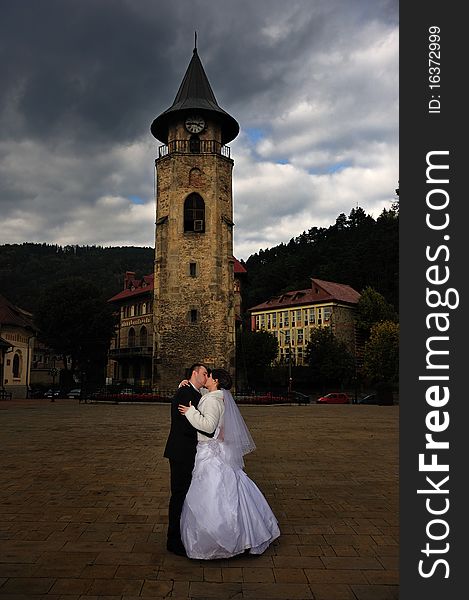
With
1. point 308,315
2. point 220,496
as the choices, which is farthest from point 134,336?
point 220,496

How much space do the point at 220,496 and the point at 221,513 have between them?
15cm

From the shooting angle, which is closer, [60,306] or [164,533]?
[164,533]

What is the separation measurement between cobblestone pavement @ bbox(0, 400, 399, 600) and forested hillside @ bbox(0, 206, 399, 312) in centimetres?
6250

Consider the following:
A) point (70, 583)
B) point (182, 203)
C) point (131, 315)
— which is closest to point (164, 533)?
point (70, 583)

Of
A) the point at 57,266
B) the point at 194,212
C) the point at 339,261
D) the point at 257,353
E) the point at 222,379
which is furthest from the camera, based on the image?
the point at 57,266

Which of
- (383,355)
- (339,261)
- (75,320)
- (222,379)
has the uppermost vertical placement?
(339,261)

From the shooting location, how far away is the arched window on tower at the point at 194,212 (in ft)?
139

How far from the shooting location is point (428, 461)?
3422 mm

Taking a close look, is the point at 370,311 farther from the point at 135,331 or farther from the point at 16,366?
the point at 16,366

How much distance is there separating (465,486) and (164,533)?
394 centimetres

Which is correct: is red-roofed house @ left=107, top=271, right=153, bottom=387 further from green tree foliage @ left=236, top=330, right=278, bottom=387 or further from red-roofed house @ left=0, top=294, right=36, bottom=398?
red-roofed house @ left=0, top=294, right=36, bottom=398

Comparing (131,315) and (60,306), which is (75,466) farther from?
(131,315)

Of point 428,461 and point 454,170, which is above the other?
point 454,170

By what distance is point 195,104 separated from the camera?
43562 mm
